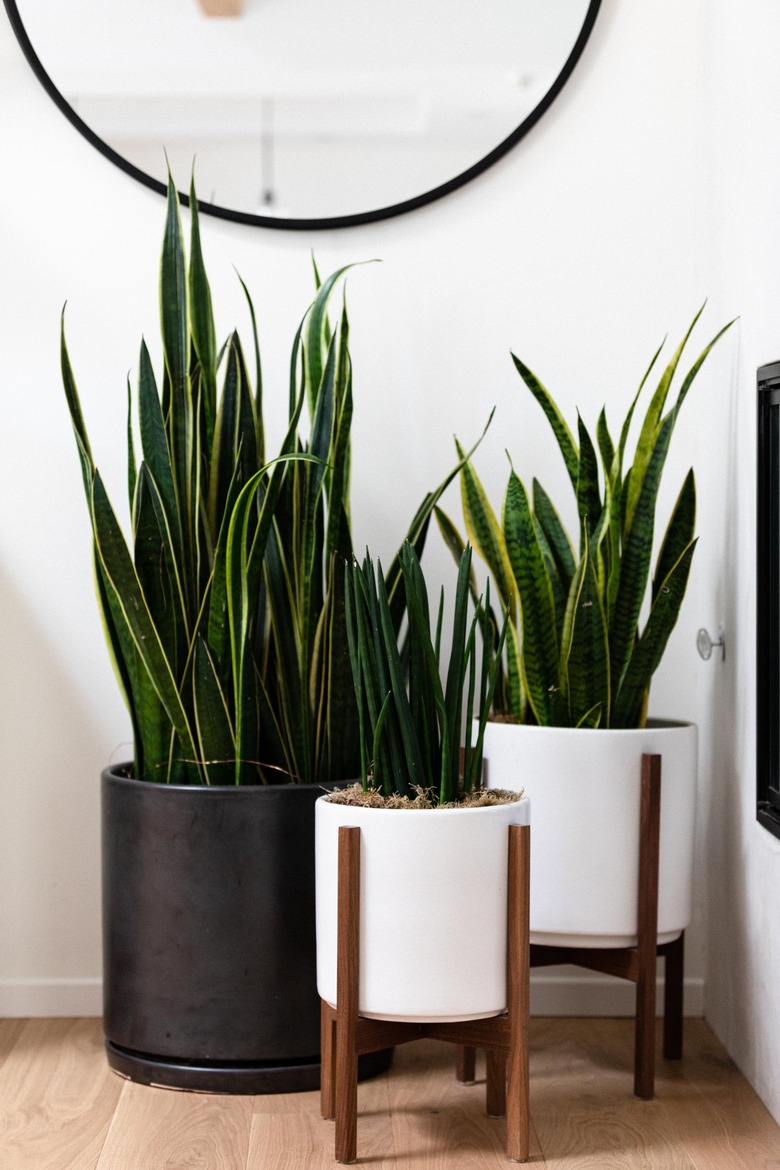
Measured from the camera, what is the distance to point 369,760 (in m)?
1.41

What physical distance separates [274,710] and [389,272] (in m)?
0.70

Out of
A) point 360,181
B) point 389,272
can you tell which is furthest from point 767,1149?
point 360,181

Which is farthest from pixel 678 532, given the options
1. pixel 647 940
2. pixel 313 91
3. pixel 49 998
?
pixel 49 998

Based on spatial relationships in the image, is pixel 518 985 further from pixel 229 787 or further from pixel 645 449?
pixel 645 449

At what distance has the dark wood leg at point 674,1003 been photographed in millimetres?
1575

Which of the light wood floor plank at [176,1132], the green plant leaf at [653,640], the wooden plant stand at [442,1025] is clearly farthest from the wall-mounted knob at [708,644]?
the light wood floor plank at [176,1132]

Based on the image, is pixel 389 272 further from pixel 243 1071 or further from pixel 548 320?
pixel 243 1071

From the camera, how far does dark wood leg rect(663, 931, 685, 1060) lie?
5.17ft

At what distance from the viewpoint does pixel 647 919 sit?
1.45 metres

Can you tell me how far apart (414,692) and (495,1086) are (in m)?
0.49

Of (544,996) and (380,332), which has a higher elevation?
(380,332)

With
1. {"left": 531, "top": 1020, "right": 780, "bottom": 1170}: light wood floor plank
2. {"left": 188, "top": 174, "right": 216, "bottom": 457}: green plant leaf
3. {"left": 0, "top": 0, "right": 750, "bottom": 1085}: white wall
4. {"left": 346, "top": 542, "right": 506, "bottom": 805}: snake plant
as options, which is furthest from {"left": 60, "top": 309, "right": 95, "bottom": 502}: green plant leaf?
{"left": 531, "top": 1020, "right": 780, "bottom": 1170}: light wood floor plank

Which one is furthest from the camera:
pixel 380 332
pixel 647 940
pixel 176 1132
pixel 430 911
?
pixel 380 332

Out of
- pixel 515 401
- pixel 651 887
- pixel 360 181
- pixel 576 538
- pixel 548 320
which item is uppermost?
pixel 360 181
